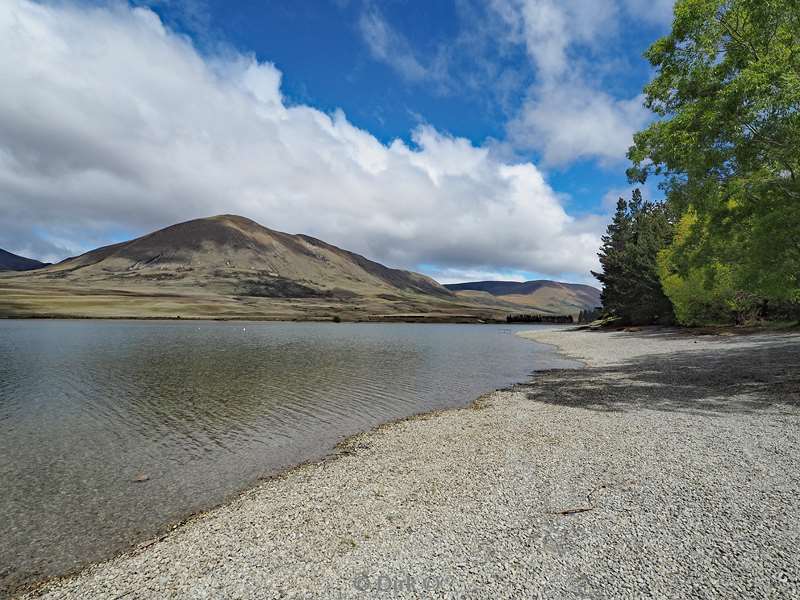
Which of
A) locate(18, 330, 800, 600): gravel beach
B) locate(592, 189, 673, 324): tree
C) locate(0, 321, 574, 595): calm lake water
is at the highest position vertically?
locate(592, 189, 673, 324): tree

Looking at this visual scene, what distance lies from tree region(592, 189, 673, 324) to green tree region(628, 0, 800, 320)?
53.4 metres

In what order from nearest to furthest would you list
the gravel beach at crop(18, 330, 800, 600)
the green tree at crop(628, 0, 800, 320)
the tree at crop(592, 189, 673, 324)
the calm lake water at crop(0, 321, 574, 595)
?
the gravel beach at crop(18, 330, 800, 600)
the calm lake water at crop(0, 321, 574, 595)
the green tree at crop(628, 0, 800, 320)
the tree at crop(592, 189, 673, 324)

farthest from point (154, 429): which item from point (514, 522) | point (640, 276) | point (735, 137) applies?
point (640, 276)

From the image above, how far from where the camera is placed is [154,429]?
19.1 metres

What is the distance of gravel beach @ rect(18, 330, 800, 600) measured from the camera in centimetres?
709

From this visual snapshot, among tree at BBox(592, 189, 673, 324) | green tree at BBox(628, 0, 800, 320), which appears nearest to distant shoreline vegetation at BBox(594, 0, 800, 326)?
green tree at BBox(628, 0, 800, 320)

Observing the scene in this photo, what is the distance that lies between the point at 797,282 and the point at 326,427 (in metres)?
28.2

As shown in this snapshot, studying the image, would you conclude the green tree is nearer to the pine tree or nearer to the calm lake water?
the calm lake water

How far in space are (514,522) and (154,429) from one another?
679 inches

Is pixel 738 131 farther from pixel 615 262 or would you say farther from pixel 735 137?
pixel 615 262

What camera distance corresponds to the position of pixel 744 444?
13.3 metres

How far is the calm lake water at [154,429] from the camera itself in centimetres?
1058

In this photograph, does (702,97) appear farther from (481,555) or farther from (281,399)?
(281,399)

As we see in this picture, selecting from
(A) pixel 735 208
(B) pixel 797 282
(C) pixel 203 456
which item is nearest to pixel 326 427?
(C) pixel 203 456
